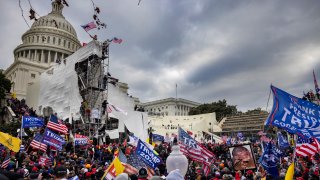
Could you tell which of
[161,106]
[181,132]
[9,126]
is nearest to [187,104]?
[161,106]

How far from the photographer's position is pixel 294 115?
7293mm

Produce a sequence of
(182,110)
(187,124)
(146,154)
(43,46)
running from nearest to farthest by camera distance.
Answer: (146,154) < (187,124) < (43,46) < (182,110)

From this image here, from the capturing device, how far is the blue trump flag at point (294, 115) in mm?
7121

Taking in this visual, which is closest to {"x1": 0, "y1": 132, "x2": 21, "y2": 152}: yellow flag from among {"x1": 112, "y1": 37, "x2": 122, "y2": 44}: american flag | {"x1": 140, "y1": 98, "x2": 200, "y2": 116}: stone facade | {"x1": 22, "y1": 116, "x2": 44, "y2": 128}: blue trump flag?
{"x1": 22, "y1": 116, "x2": 44, "y2": 128}: blue trump flag

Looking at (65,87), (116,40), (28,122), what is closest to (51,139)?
(28,122)

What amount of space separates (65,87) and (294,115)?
3672cm

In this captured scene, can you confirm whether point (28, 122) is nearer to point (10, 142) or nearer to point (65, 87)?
point (10, 142)

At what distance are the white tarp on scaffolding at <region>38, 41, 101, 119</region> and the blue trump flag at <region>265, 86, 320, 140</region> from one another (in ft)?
100.0

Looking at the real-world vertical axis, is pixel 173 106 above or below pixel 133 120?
above

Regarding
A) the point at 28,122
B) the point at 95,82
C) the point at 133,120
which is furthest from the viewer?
the point at 95,82

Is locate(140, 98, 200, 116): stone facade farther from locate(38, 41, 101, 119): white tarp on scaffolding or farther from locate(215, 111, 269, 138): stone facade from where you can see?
locate(38, 41, 101, 119): white tarp on scaffolding

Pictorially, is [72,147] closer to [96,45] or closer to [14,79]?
[96,45]

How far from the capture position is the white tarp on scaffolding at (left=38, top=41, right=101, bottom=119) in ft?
121

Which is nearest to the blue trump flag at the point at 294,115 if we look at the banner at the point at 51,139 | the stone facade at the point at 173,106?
the banner at the point at 51,139
